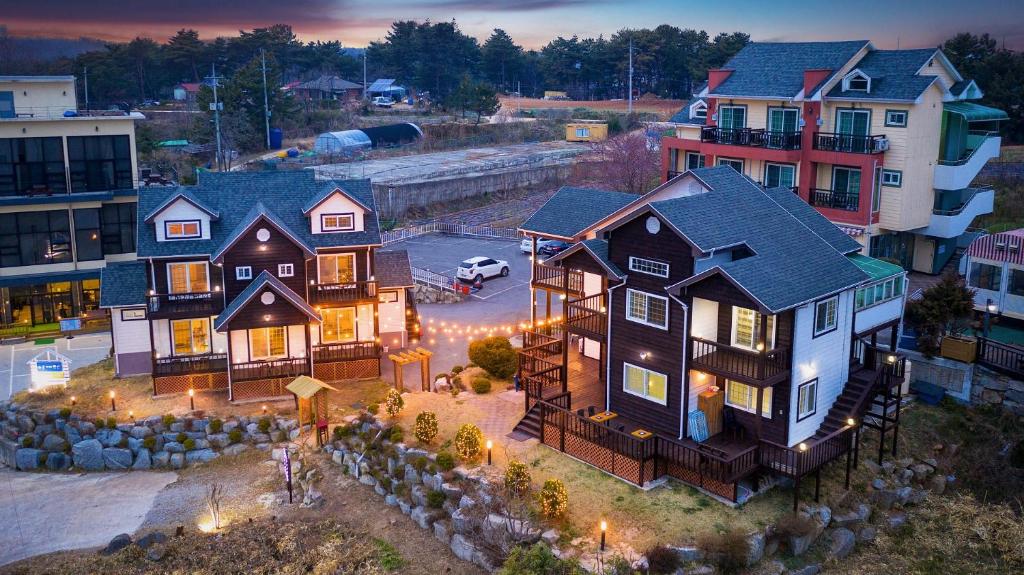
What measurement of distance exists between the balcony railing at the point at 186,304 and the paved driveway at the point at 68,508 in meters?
6.40

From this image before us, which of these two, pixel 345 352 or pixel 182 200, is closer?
pixel 182 200

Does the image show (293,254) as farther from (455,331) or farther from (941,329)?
(941,329)

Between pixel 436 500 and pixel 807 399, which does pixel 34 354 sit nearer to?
pixel 436 500

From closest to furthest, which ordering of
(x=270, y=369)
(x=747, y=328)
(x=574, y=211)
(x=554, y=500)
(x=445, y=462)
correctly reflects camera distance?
(x=554, y=500) < (x=747, y=328) < (x=445, y=462) < (x=270, y=369) < (x=574, y=211)

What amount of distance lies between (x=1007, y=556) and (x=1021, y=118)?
4962cm

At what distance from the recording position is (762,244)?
997 inches

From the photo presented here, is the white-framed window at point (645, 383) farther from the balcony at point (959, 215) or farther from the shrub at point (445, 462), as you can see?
the balcony at point (959, 215)

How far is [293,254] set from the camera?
3334 cm

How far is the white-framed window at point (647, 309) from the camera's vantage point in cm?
2544

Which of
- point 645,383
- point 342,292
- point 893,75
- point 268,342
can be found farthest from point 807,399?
point 893,75

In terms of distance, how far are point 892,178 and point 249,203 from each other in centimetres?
2899

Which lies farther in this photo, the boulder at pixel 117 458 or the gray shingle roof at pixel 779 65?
the gray shingle roof at pixel 779 65

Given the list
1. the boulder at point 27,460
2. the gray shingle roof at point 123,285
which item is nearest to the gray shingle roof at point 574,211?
the gray shingle roof at point 123,285

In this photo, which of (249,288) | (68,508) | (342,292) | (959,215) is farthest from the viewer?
(959,215)
